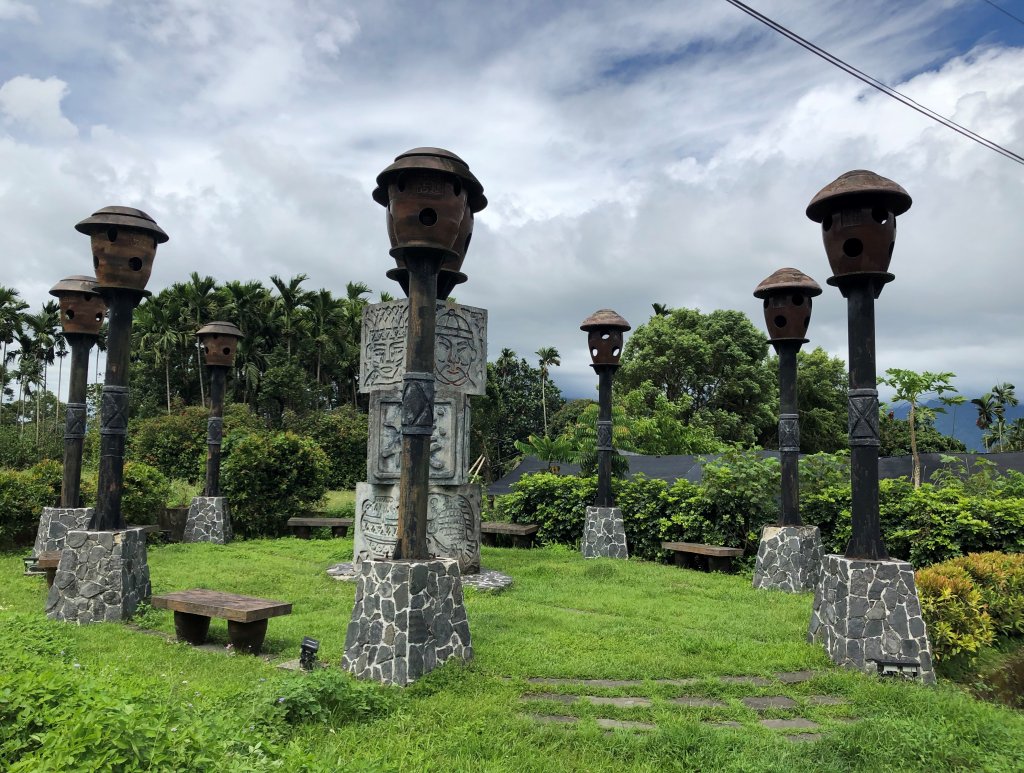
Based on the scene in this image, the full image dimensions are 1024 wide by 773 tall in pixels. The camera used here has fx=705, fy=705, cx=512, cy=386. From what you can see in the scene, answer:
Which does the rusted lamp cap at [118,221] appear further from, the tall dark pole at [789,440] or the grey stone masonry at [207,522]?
the tall dark pole at [789,440]

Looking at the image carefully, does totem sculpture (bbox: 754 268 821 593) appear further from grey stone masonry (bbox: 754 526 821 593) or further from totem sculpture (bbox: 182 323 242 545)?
totem sculpture (bbox: 182 323 242 545)

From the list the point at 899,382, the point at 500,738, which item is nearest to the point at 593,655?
the point at 500,738

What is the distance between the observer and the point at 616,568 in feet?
35.2

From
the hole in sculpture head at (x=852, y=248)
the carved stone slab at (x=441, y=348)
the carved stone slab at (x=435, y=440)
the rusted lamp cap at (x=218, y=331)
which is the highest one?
the rusted lamp cap at (x=218, y=331)

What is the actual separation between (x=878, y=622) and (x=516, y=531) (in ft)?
27.4

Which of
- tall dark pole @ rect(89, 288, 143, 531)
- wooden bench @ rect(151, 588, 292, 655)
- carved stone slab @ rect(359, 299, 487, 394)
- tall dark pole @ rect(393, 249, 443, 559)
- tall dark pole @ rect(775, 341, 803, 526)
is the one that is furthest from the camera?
carved stone slab @ rect(359, 299, 487, 394)

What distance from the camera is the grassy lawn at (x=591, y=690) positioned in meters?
3.95

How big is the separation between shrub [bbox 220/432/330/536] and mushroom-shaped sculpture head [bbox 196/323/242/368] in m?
2.12

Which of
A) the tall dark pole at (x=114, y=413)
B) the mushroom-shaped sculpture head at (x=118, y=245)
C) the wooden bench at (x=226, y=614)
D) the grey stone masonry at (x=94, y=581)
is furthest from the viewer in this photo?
the mushroom-shaped sculpture head at (x=118, y=245)

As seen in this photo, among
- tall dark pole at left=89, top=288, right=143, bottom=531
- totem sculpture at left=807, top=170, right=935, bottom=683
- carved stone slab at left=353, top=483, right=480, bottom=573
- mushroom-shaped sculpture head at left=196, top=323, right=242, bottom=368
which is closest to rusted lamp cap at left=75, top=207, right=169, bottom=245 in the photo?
tall dark pole at left=89, top=288, right=143, bottom=531

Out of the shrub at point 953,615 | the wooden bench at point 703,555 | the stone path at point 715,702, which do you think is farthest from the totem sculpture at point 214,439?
the shrub at point 953,615

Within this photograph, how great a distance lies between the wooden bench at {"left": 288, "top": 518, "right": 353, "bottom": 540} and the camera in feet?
48.5

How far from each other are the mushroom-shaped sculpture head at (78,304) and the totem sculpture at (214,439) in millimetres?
2862

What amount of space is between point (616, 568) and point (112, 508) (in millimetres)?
6828
